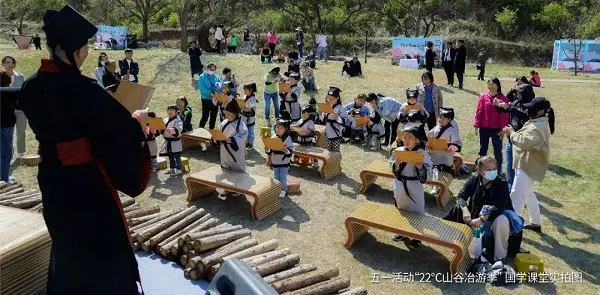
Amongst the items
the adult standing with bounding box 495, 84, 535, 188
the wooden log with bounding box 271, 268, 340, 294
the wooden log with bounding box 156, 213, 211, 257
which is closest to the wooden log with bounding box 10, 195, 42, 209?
the wooden log with bounding box 156, 213, 211, 257

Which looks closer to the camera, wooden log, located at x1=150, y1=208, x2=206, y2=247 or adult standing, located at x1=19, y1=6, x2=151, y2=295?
adult standing, located at x1=19, y1=6, x2=151, y2=295

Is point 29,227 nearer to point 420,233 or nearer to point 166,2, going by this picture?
point 420,233

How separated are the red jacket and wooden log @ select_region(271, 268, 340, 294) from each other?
5.07m

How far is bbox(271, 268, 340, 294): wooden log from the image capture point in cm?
486

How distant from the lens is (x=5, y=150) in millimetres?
7660

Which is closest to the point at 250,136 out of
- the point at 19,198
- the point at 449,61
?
the point at 19,198

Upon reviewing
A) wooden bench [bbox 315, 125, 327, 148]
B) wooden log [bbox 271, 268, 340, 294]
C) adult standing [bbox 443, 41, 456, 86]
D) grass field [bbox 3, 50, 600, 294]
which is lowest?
grass field [bbox 3, 50, 600, 294]

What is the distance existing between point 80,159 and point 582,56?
28900 mm

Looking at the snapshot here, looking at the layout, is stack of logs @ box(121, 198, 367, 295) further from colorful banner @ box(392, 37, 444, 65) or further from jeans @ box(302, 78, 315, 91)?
colorful banner @ box(392, 37, 444, 65)

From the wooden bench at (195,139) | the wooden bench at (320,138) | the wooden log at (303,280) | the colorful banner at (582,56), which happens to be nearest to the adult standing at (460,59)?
the wooden bench at (320,138)

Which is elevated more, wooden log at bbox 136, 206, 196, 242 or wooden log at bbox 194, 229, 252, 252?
wooden log at bbox 136, 206, 196, 242

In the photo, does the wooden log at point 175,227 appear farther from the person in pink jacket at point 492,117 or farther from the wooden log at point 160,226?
the person in pink jacket at point 492,117

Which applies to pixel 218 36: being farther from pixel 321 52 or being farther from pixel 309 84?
pixel 309 84

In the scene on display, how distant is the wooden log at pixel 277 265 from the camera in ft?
16.9
